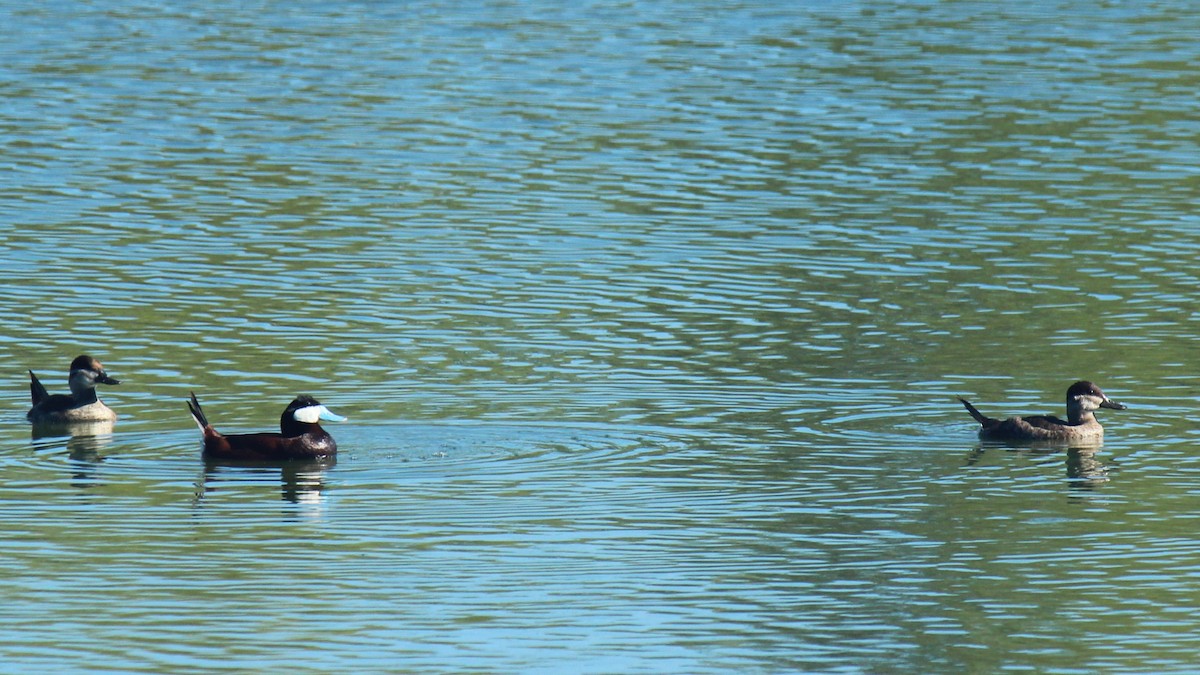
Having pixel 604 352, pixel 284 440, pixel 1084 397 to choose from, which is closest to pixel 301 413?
pixel 284 440

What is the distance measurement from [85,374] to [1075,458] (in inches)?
329

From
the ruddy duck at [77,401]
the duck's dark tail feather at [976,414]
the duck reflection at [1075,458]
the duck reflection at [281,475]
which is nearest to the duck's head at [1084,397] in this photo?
the duck reflection at [1075,458]

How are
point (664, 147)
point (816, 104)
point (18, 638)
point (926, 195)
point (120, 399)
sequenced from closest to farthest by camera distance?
point (18, 638) < point (120, 399) < point (926, 195) < point (664, 147) < point (816, 104)

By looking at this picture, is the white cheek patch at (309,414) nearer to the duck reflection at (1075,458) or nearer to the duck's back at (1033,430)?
the duck reflection at (1075,458)

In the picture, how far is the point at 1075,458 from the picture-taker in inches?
712

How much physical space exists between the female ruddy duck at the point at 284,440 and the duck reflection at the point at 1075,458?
5.21 m

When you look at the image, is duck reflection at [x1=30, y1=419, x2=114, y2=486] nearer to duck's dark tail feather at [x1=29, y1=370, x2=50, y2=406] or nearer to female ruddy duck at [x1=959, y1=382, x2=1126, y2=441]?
duck's dark tail feather at [x1=29, y1=370, x2=50, y2=406]

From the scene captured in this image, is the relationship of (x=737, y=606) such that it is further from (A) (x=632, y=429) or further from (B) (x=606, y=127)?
(B) (x=606, y=127)

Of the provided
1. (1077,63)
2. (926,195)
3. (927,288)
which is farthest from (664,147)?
(1077,63)

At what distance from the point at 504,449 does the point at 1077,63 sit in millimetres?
27966

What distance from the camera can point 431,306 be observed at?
23.6 metres

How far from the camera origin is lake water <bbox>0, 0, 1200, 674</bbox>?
13.5 metres

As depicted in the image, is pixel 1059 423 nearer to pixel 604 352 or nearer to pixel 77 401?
pixel 604 352

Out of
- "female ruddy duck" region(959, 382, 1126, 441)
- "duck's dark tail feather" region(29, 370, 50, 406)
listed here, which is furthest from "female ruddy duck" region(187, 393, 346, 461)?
"female ruddy duck" region(959, 382, 1126, 441)
